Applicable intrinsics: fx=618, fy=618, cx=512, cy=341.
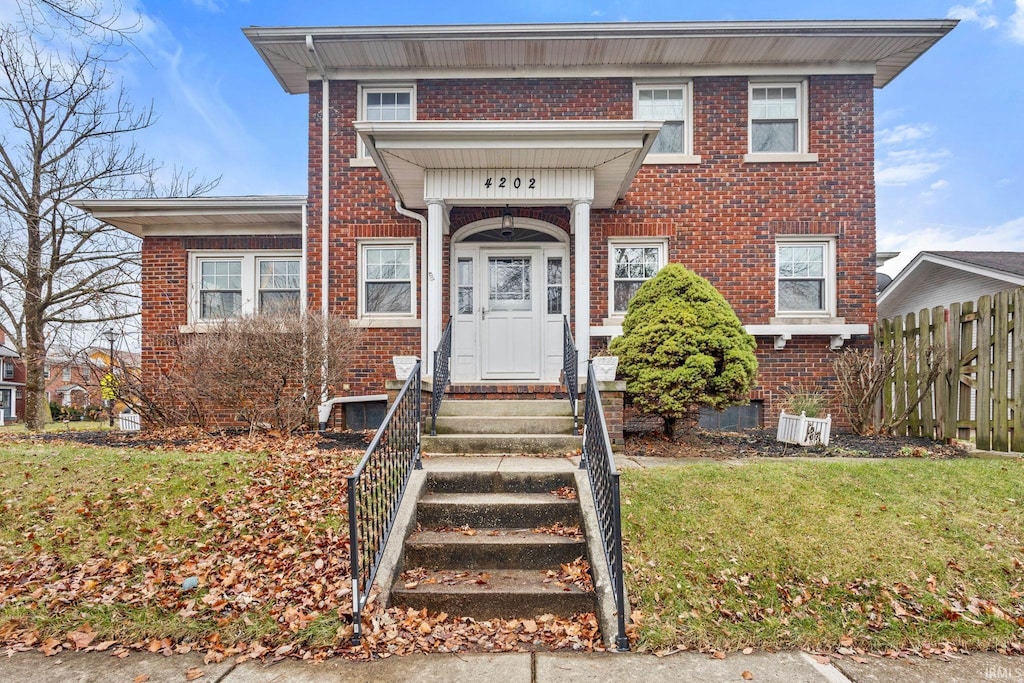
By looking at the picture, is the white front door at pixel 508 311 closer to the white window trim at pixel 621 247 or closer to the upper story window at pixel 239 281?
the white window trim at pixel 621 247

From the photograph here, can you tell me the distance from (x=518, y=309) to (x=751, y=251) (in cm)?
378

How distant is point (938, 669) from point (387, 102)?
9.90 meters

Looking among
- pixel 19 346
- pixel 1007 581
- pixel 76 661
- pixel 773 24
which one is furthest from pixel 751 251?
pixel 19 346

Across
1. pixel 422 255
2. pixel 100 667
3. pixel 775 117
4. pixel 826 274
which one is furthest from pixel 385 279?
pixel 100 667

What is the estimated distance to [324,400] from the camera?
8.28m

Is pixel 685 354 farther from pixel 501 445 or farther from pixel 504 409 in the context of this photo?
pixel 501 445

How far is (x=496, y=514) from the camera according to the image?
4.68 metres

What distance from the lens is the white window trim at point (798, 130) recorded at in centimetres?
975

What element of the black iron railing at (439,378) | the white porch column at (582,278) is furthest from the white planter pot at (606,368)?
the black iron railing at (439,378)

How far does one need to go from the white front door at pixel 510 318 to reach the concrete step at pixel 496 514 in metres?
4.59

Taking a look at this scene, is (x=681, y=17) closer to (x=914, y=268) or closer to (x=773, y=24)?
(x=773, y=24)

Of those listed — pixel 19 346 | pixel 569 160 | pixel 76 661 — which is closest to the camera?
pixel 76 661

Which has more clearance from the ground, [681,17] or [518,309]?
[681,17]

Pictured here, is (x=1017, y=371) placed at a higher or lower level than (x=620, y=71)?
lower
